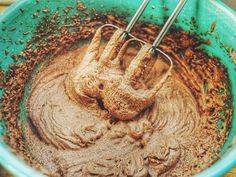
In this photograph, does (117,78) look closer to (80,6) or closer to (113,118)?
(113,118)

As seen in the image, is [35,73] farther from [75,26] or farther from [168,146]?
[168,146]

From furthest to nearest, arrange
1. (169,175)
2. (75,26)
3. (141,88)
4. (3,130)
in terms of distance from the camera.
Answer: (75,26), (141,88), (169,175), (3,130)

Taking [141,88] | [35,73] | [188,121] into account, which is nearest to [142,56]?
[141,88]

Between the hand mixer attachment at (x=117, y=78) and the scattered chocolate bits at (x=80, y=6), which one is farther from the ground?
the scattered chocolate bits at (x=80, y=6)

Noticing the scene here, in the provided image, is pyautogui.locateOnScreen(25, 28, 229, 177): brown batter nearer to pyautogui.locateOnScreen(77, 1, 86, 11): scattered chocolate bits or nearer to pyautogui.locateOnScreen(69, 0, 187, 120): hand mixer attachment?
pyautogui.locateOnScreen(69, 0, 187, 120): hand mixer attachment

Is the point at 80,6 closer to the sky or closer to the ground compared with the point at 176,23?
closer to the ground

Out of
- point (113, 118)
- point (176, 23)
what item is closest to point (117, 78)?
point (113, 118)

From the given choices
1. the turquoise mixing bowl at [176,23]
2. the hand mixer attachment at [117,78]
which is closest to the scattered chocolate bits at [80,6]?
the turquoise mixing bowl at [176,23]

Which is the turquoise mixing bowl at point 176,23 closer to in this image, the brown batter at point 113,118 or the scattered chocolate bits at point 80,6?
the scattered chocolate bits at point 80,6
